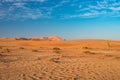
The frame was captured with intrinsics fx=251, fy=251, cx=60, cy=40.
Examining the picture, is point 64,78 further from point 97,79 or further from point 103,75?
point 103,75

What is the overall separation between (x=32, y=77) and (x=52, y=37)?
9353 centimetres

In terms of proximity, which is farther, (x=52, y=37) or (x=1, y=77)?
(x=52, y=37)

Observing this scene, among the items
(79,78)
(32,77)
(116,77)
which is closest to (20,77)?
(32,77)

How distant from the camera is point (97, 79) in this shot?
1349cm

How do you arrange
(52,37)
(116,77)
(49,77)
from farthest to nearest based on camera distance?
(52,37)
(116,77)
(49,77)

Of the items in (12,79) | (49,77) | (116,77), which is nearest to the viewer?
(12,79)

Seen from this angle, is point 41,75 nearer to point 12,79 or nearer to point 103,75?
point 12,79

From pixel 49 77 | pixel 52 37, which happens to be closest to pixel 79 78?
pixel 49 77

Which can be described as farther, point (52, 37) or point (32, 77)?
point (52, 37)

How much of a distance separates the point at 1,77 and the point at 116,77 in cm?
648

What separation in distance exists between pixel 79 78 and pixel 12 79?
3566 millimetres

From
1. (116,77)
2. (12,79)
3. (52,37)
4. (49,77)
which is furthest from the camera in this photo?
(52,37)

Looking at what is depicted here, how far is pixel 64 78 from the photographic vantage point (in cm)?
1328

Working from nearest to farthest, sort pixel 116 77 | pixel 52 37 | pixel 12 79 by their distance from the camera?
1. pixel 12 79
2. pixel 116 77
3. pixel 52 37
